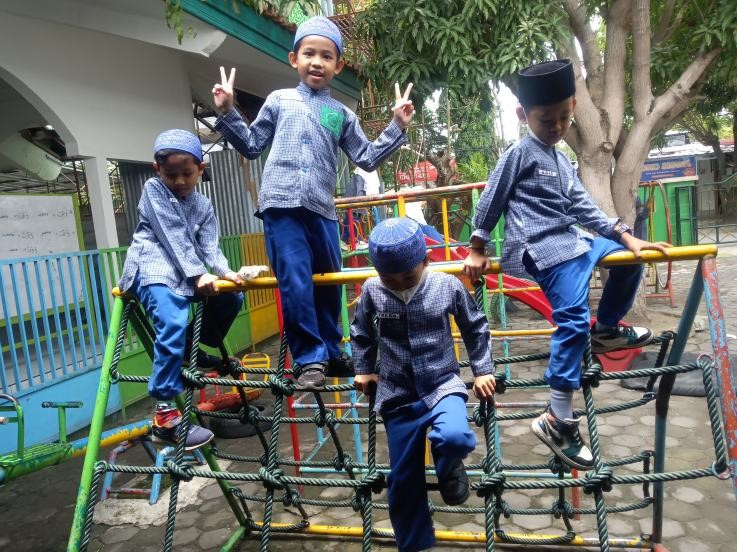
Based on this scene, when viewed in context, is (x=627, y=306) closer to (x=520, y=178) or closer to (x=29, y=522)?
(x=520, y=178)

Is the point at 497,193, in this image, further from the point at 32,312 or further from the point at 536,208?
the point at 32,312

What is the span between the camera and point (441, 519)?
2.94m

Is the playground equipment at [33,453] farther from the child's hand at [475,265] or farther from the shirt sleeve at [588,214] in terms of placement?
the shirt sleeve at [588,214]

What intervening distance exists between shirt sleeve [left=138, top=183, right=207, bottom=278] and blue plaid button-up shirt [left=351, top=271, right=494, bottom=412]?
2.63 ft

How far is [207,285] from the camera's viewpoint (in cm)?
217

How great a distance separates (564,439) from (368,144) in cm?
136

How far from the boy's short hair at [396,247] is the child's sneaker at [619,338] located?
2.89ft

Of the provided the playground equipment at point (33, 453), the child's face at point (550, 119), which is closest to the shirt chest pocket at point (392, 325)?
the child's face at point (550, 119)

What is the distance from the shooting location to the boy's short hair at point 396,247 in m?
1.65

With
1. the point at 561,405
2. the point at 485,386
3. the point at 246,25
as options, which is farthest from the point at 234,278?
the point at 246,25

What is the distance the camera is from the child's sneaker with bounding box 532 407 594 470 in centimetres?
190

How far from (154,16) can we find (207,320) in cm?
422

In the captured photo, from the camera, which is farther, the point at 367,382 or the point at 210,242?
the point at 210,242

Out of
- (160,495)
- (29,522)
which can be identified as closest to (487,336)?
(160,495)
